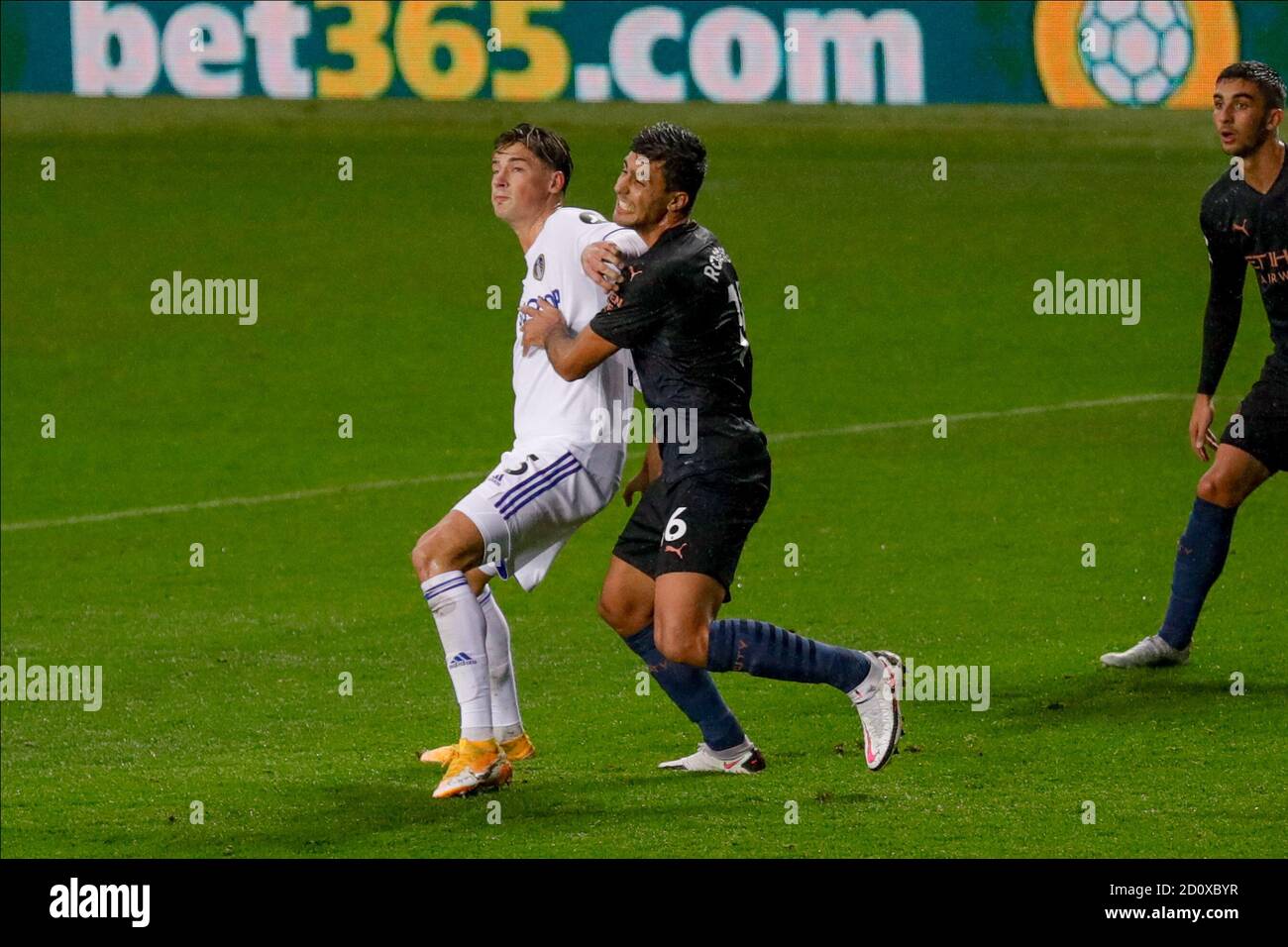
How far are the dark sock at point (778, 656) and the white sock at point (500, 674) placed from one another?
39.9 inches

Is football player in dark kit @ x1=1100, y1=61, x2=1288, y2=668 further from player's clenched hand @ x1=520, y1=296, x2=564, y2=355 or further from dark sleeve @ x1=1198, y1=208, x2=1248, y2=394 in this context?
player's clenched hand @ x1=520, y1=296, x2=564, y2=355

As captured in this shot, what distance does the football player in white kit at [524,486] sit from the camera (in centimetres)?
706

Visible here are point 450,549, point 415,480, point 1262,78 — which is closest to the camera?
point 450,549

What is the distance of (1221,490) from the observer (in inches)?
327

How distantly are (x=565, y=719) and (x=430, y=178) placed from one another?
1706cm

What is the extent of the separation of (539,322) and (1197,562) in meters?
3.08

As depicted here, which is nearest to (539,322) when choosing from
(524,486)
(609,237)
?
(609,237)

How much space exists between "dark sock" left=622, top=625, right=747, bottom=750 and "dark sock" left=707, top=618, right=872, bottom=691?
25 centimetres

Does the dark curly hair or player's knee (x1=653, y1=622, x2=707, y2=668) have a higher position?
the dark curly hair

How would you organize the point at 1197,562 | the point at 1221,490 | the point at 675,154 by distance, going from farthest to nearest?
1. the point at 1197,562
2. the point at 1221,490
3. the point at 675,154

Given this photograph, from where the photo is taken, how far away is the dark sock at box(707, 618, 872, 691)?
269 inches

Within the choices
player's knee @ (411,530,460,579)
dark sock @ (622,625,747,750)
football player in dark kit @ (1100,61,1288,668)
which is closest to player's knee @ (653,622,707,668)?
Answer: dark sock @ (622,625,747,750)

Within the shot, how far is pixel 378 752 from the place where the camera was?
319 inches

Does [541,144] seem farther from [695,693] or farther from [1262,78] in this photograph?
[1262,78]
